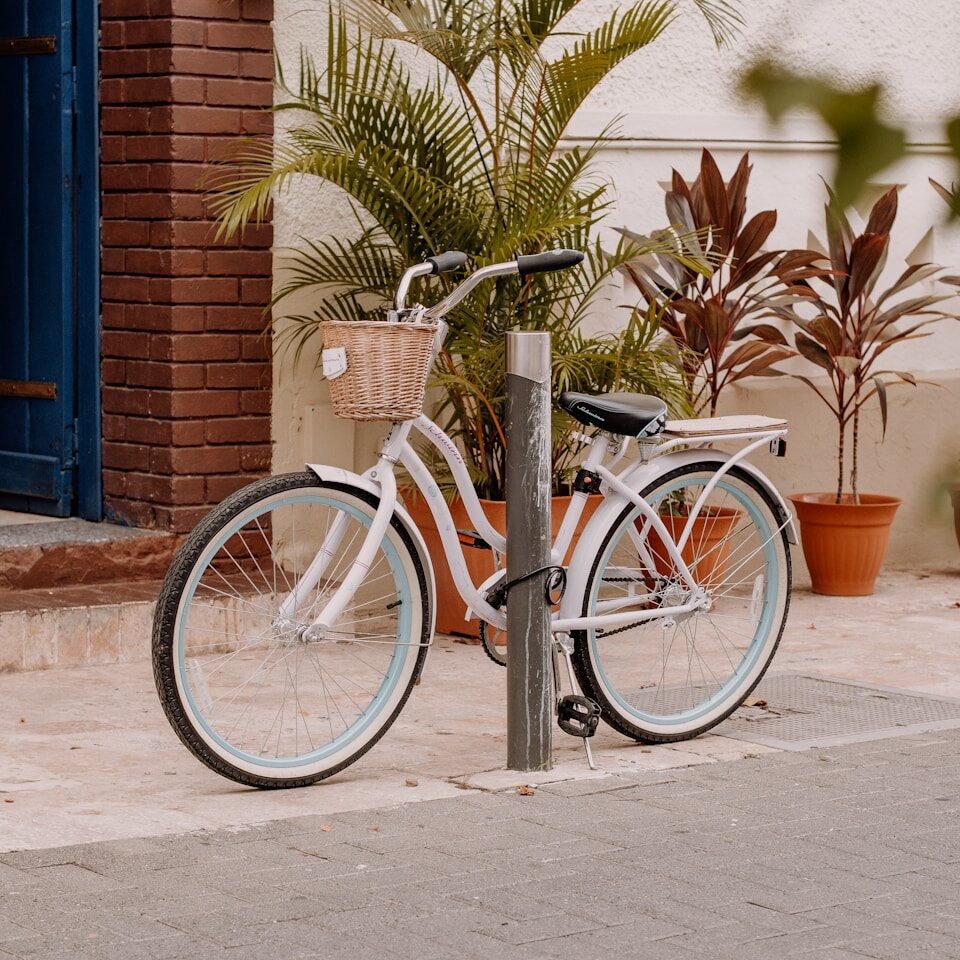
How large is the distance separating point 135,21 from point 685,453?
278 cm

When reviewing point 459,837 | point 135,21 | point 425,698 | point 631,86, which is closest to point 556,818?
point 459,837

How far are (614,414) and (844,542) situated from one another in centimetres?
329

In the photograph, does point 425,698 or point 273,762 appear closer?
point 273,762

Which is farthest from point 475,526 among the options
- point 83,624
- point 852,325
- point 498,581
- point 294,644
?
point 852,325

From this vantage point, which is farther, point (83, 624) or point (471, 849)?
point (83, 624)

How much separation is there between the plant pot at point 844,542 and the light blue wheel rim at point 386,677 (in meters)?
3.49

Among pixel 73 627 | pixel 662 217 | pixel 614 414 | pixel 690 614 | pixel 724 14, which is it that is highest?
pixel 724 14

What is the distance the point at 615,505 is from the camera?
13.9 ft

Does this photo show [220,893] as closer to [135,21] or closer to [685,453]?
[685,453]

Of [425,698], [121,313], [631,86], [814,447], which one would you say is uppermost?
[631,86]

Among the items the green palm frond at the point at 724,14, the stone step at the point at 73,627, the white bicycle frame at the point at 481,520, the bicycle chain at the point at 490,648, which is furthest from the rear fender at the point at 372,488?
the stone step at the point at 73,627

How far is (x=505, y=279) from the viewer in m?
6.08

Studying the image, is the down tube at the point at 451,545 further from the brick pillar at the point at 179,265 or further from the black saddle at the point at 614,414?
the brick pillar at the point at 179,265

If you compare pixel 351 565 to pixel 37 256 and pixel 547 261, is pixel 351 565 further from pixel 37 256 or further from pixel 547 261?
pixel 37 256
